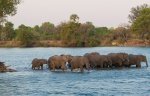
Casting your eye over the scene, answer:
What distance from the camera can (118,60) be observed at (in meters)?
52.2

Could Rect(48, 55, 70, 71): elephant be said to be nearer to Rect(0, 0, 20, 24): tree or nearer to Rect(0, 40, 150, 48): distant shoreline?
Rect(0, 0, 20, 24): tree

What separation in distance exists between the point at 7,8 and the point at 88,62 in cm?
922

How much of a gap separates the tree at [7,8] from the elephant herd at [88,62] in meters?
5.21

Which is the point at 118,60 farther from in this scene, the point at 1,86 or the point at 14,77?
the point at 1,86

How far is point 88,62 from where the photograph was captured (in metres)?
47.1

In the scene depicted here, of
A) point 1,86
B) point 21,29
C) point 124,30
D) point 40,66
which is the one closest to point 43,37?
point 21,29

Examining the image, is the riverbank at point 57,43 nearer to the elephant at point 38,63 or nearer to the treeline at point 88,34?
the treeline at point 88,34

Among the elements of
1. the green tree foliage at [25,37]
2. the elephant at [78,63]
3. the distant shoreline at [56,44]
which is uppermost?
the green tree foliage at [25,37]

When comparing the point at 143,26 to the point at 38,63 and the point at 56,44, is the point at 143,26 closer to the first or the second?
the point at 56,44

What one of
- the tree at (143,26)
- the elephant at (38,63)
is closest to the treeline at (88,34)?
the tree at (143,26)

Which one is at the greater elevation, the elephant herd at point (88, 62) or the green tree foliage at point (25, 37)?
the green tree foliage at point (25, 37)

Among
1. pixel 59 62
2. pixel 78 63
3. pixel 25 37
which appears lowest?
pixel 78 63

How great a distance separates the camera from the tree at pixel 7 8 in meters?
48.2

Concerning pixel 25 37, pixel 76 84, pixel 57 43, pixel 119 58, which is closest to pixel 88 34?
pixel 57 43
